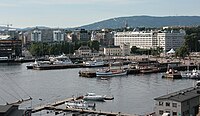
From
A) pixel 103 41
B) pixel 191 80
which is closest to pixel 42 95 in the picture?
pixel 191 80

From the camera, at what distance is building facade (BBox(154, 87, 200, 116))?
847 centimetres

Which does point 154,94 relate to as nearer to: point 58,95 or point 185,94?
point 58,95

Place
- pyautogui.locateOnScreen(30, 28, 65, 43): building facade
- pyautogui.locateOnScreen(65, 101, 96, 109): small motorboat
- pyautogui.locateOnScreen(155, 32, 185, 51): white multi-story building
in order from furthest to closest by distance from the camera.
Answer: pyautogui.locateOnScreen(30, 28, 65, 43): building facade < pyautogui.locateOnScreen(155, 32, 185, 51): white multi-story building < pyautogui.locateOnScreen(65, 101, 96, 109): small motorboat

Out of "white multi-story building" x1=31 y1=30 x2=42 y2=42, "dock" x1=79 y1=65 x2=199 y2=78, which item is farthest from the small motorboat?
"white multi-story building" x1=31 y1=30 x2=42 y2=42

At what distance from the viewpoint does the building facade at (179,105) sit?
8.47m

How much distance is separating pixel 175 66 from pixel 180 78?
498 cm

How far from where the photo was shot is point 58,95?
13.5 m

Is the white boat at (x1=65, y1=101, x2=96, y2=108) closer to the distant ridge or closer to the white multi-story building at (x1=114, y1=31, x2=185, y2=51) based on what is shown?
the white multi-story building at (x1=114, y1=31, x2=185, y2=51)

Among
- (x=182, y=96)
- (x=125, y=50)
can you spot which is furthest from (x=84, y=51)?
(x=182, y=96)

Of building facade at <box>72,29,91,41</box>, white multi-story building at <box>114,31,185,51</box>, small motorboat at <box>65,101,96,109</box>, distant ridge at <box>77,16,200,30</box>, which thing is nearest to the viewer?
small motorboat at <box>65,101,96,109</box>

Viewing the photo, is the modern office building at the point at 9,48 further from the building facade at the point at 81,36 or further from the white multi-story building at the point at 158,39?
the building facade at the point at 81,36

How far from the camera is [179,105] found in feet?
27.6

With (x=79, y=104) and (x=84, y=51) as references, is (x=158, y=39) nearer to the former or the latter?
(x=84, y=51)

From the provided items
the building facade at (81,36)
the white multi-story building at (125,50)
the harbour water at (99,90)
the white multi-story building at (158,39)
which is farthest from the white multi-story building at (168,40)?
the harbour water at (99,90)
